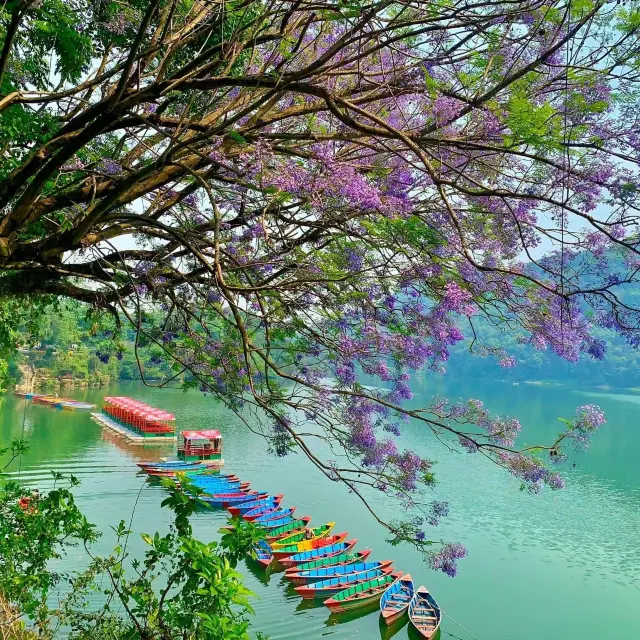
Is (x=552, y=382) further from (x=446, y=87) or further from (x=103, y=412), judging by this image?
(x=446, y=87)

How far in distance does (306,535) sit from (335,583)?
1903 millimetres

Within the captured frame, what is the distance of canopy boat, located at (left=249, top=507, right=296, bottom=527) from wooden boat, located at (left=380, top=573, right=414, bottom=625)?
3257 millimetres

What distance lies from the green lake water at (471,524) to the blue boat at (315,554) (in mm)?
420

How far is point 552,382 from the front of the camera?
46438 millimetres

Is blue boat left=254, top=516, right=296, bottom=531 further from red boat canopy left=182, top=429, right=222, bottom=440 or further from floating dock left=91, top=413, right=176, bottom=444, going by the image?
floating dock left=91, top=413, right=176, bottom=444

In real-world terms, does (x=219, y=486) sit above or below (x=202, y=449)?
below

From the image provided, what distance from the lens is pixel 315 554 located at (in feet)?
34.4

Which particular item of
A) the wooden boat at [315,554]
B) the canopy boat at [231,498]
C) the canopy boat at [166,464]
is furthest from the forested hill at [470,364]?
the wooden boat at [315,554]

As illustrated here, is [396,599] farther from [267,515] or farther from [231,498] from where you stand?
[231,498]

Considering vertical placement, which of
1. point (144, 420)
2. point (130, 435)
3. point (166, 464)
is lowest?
point (166, 464)

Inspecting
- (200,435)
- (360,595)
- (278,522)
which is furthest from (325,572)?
(200,435)

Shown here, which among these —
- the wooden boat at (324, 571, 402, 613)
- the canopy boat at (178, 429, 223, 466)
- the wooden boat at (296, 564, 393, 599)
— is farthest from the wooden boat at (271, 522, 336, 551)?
the canopy boat at (178, 429, 223, 466)

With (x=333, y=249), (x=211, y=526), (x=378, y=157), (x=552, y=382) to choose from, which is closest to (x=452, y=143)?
(x=378, y=157)

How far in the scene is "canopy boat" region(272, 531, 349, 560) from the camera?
10.6 meters
